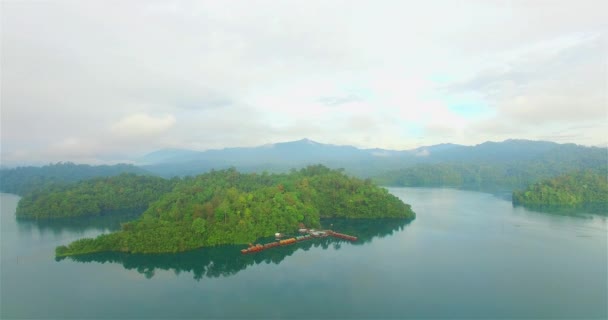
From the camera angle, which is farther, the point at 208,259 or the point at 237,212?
the point at 237,212

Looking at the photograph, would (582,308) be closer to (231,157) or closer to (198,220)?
(198,220)

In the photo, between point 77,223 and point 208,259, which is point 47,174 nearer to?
point 77,223

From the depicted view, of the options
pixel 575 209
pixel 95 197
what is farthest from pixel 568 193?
pixel 95 197

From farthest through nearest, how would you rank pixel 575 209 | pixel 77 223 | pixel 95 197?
1. pixel 95 197
2. pixel 575 209
3. pixel 77 223

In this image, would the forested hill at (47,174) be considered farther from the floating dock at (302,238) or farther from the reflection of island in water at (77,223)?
the floating dock at (302,238)

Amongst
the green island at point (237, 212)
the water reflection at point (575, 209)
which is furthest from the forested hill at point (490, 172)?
the green island at point (237, 212)
